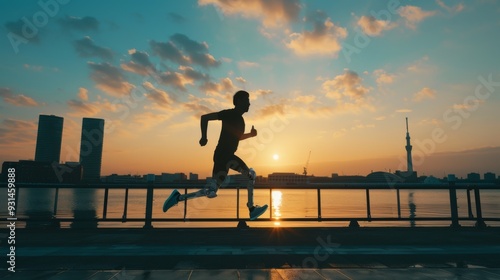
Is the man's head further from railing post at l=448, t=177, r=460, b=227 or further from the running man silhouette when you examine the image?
railing post at l=448, t=177, r=460, b=227

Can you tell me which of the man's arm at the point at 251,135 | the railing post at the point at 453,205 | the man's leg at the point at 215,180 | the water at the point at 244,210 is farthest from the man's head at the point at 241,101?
the railing post at the point at 453,205

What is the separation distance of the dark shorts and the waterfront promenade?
161 centimetres

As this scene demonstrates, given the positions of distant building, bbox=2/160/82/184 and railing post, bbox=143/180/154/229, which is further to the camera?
distant building, bbox=2/160/82/184

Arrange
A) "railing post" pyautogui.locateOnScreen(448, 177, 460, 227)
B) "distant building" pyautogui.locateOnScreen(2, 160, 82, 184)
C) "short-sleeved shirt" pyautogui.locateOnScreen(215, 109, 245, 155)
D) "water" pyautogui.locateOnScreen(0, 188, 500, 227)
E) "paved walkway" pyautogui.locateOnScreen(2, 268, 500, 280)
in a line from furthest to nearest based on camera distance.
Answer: "water" pyautogui.locateOnScreen(0, 188, 500, 227), "distant building" pyautogui.locateOnScreen(2, 160, 82, 184), "railing post" pyautogui.locateOnScreen(448, 177, 460, 227), "short-sleeved shirt" pyautogui.locateOnScreen(215, 109, 245, 155), "paved walkway" pyautogui.locateOnScreen(2, 268, 500, 280)

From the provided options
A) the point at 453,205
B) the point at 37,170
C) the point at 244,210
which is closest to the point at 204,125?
the point at 453,205

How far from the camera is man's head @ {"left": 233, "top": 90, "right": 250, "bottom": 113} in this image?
484 cm

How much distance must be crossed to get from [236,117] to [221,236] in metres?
5.08

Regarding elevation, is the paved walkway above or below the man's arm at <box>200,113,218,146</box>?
below

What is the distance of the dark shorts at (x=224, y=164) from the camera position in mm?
4738

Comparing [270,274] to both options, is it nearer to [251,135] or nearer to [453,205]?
[251,135]

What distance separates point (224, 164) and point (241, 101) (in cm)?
107

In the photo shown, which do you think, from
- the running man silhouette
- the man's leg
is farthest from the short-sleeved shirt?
the man's leg

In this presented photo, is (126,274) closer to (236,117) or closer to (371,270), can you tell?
(236,117)

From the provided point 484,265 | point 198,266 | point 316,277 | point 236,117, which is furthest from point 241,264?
point 484,265
